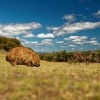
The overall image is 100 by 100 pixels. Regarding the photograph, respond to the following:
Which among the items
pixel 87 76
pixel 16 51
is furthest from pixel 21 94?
pixel 16 51

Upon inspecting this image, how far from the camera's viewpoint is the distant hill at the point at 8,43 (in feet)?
358

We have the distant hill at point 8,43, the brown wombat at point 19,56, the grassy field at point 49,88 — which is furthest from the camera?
the distant hill at point 8,43

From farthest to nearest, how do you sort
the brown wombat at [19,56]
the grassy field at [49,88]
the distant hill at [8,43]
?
1. the distant hill at [8,43]
2. the brown wombat at [19,56]
3. the grassy field at [49,88]

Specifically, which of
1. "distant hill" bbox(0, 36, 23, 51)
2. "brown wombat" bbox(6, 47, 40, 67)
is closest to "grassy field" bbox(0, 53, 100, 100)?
"brown wombat" bbox(6, 47, 40, 67)

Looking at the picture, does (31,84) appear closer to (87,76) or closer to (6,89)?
(6,89)

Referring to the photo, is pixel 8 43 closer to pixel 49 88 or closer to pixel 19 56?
pixel 19 56

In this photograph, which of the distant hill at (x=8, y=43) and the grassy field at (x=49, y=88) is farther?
the distant hill at (x=8, y=43)

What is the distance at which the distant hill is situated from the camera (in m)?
109

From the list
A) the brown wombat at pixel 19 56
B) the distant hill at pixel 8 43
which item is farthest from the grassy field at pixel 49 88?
the distant hill at pixel 8 43

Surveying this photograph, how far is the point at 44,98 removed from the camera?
1213 cm

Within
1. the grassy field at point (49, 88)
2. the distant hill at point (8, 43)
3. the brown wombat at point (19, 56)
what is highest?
the distant hill at point (8, 43)

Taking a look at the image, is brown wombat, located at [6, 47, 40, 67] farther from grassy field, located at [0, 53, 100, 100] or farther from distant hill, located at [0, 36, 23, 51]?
distant hill, located at [0, 36, 23, 51]

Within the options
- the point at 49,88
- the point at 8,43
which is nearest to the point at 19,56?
the point at 49,88

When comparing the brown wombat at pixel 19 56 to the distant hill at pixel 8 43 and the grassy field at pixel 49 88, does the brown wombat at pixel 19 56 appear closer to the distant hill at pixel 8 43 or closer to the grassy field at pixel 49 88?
the grassy field at pixel 49 88
